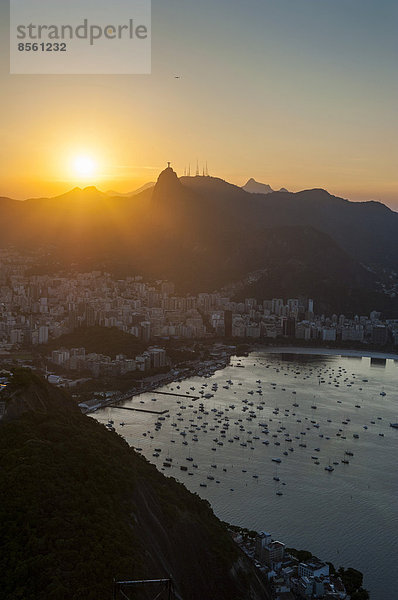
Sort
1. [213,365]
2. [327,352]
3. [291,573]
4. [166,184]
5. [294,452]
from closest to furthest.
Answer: [291,573]
[294,452]
[213,365]
[327,352]
[166,184]

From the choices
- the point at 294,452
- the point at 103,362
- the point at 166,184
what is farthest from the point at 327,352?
the point at 166,184

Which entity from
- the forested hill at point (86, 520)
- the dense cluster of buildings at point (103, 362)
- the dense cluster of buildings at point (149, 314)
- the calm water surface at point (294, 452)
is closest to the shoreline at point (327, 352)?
the dense cluster of buildings at point (149, 314)

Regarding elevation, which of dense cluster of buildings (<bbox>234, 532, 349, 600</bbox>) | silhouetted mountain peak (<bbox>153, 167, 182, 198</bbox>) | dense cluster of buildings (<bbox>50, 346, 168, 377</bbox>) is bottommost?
dense cluster of buildings (<bbox>234, 532, 349, 600</bbox>)

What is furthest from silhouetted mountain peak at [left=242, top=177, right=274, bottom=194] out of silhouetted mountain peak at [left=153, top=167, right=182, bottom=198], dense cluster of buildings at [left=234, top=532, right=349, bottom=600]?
dense cluster of buildings at [left=234, top=532, right=349, bottom=600]

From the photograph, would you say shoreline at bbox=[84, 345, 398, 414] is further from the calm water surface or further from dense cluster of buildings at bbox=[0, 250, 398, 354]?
dense cluster of buildings at bbox=[0, 250, 398, 354]

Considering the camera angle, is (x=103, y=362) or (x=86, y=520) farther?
(x=103, y=362)

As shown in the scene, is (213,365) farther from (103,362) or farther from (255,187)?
(255,187)

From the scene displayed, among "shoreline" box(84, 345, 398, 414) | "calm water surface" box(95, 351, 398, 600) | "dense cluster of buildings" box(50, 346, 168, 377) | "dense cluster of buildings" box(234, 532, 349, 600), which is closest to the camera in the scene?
"dense cluster of buildings" box(234, 532, 349, 600)

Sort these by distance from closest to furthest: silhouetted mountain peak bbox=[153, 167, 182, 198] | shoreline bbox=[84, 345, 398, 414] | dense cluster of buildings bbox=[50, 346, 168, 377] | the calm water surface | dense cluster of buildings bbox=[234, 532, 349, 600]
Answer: dense cluster of buildings bbox=[234, 532, 349, 600] → the calm water surface → shoreline bbox=[84, 345, 398, 414] → dense cluster of buildings bbox=[50, 346, 168, 377] → silhouetted mountain peak bbox=[153, 167, 182, 198]
